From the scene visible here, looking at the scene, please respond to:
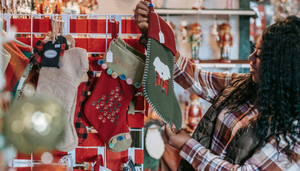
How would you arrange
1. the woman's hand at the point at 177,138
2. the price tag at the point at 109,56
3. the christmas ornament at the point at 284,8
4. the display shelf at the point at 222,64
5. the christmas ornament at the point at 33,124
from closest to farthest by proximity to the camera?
1. the christmas ornament at the point at 33,124
2. the price tag at the point at 109,56
3. the woman's hand at the point at 177,138
4. the christmas ornament at the point at 284,8
5. the display shelf at the point at 222,64

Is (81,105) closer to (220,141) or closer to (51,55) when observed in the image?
(51,55)

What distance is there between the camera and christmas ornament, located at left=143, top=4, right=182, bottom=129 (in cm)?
72

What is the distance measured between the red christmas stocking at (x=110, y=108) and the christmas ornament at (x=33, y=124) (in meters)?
0.34

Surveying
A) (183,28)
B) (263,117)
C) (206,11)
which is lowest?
(263,117)

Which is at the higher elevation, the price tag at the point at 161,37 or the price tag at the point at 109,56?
the price tag at the point at 161,37

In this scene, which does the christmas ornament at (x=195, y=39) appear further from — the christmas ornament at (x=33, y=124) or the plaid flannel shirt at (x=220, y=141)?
the christmas ornament at (x=33, y=124)

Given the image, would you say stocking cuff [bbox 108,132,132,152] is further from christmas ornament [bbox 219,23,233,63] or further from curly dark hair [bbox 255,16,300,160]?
christmas ornament [bbox 219,23,233,63]

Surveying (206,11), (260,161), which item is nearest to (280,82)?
(260,161)

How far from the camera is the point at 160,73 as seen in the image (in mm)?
788

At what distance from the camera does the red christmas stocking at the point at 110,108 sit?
2.80 ft

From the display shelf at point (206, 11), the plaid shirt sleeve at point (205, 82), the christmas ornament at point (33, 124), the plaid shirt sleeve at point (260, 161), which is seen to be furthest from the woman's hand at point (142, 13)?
the display shelf at point (206, 11)

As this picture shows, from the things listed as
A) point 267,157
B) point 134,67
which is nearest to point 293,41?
point 267,157

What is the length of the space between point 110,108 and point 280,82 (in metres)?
0.67

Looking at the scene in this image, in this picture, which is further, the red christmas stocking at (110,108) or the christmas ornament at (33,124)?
the red christmas stocking at (110,108)
